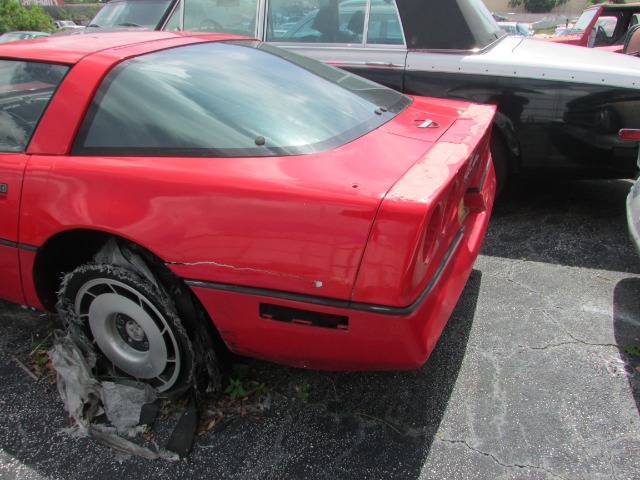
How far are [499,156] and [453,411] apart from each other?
82.1 inches

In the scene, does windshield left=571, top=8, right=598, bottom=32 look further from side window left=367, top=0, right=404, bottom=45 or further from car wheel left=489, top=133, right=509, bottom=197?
car wheel left=489, top=133, right=509, bottom=197

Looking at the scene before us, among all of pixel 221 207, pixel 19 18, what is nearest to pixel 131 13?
pixel 221 207

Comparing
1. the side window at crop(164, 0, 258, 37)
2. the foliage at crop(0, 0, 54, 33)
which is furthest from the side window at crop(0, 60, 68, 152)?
the foliage at crop(0, 0, 54, 33)

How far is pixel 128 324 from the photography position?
2.11 m

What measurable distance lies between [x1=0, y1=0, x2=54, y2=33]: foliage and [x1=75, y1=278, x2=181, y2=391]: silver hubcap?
59.0ft

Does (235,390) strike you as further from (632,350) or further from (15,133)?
(632,350)

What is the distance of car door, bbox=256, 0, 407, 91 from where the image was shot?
3646mm

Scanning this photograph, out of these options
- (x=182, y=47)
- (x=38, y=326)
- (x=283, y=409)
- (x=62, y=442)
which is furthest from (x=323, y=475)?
(x=182, y=47)

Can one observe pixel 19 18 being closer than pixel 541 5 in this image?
Yes

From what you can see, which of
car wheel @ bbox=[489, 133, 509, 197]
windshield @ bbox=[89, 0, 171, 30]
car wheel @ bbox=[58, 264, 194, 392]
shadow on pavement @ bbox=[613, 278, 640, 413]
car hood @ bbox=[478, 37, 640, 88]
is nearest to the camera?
car wheel @ bbox=[58, 264, 194, 392]

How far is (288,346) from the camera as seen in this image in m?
1.76

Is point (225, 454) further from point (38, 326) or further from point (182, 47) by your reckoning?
point (182, 47)

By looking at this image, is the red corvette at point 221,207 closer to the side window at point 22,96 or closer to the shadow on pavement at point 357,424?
the side window at point 22,96

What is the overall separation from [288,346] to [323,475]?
0.49 m
